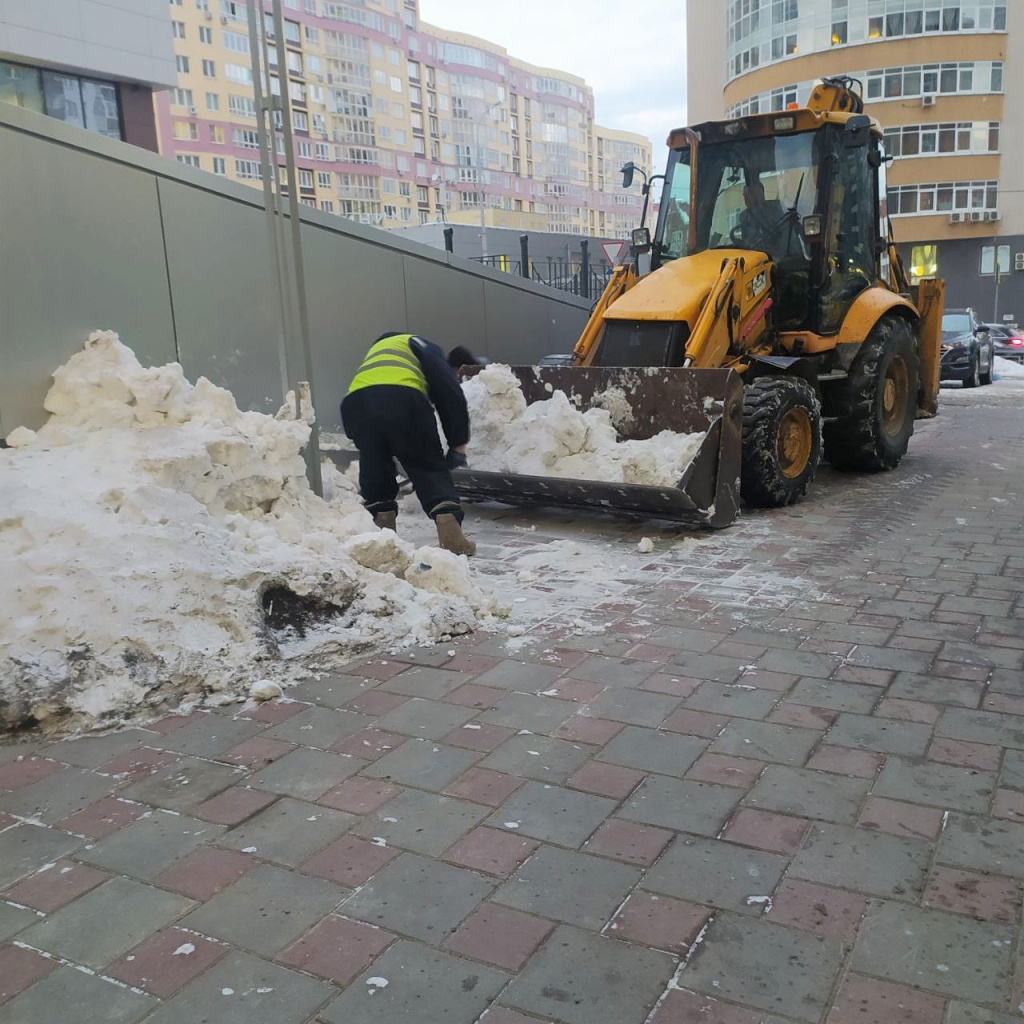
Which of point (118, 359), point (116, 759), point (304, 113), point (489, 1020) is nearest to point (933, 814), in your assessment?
point (489, 1020)

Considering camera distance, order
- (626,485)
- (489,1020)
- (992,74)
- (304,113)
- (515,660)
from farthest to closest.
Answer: (304,113) < (992,74) < (626,485) < (515,660) < (489,1020)

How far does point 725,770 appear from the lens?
3.21 meters

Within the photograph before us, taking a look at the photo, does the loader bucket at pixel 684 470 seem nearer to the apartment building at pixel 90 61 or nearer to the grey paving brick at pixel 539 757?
the grey paving brick at pixel 539 757

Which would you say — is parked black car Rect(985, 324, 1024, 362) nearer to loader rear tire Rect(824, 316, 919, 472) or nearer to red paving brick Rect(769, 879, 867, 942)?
loader rear tire Rect(824, 316, 919, 472)

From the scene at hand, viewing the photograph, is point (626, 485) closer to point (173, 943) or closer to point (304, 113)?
point (173, 943)

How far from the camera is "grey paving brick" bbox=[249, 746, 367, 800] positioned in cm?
314

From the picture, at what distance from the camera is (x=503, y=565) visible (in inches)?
234

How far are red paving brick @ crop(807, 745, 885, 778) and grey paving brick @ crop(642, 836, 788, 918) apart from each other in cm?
61

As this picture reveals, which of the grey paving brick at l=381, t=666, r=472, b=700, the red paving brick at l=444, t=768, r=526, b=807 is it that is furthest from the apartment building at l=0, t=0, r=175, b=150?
the red paving brick at l=444, t=768, r=526, b=807

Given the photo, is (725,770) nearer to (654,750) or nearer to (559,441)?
(654,750)

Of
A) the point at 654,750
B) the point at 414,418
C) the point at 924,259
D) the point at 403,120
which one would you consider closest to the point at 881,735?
the point at 654,750

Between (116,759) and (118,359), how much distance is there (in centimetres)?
303

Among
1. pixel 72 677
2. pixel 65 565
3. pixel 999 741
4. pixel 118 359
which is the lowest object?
pixel 999 741

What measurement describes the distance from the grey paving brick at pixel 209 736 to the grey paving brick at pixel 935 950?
222cm
